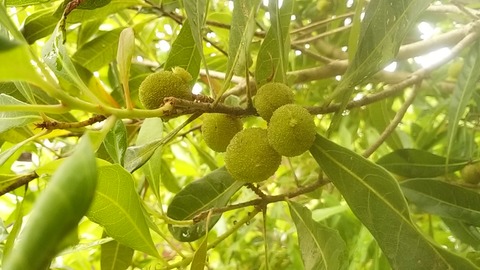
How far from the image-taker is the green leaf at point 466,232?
1.07 meters

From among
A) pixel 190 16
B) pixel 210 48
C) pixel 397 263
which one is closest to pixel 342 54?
pixel 210 48

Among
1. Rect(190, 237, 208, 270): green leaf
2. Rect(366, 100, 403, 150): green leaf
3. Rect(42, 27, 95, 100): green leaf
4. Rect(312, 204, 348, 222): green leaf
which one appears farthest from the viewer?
Rect(366, 100, 403, 150): green leaf

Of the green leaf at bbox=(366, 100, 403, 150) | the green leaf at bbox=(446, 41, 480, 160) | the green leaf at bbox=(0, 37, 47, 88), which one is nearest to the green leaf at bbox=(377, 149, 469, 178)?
the green leaf at bbox=(446, 41, 480, 160)

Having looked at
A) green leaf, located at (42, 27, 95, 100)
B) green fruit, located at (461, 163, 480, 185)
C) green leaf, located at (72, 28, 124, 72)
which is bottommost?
green fruit, located at (461, 163, 480, 185)

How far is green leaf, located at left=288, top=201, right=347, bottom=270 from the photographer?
75cm

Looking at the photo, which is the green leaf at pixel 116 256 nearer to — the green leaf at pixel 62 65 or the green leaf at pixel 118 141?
the green leaf at pixel 118 141

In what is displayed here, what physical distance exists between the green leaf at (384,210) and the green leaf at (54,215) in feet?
1.39

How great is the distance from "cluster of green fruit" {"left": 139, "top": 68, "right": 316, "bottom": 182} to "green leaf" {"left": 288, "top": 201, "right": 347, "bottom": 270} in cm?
11

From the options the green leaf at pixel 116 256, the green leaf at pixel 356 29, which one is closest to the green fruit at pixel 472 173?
the green leaf at pixel 356 29

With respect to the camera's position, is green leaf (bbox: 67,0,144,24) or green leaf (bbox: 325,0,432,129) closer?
green leaf (bbox: 325,0,432,129)

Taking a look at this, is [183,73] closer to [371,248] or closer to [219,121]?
[219,121]

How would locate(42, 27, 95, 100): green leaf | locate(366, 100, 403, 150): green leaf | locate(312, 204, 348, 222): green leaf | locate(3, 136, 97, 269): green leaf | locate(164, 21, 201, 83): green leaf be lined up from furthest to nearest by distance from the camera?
locate(366, 100, 403, 150): green leaf → locate(312, 204, 348, 222): green leaf → locate(164, 21, 201, 83): green leaf → locate(42, 27, 95, 100): green leaf → locate(3, 136, 97, 269): green leaf

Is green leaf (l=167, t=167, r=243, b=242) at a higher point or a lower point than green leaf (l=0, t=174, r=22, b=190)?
lower

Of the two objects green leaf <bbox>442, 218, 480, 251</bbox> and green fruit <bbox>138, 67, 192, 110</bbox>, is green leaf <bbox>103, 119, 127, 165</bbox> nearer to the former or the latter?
green fruit <bbox>138, 67, 192, 110</bbox>
